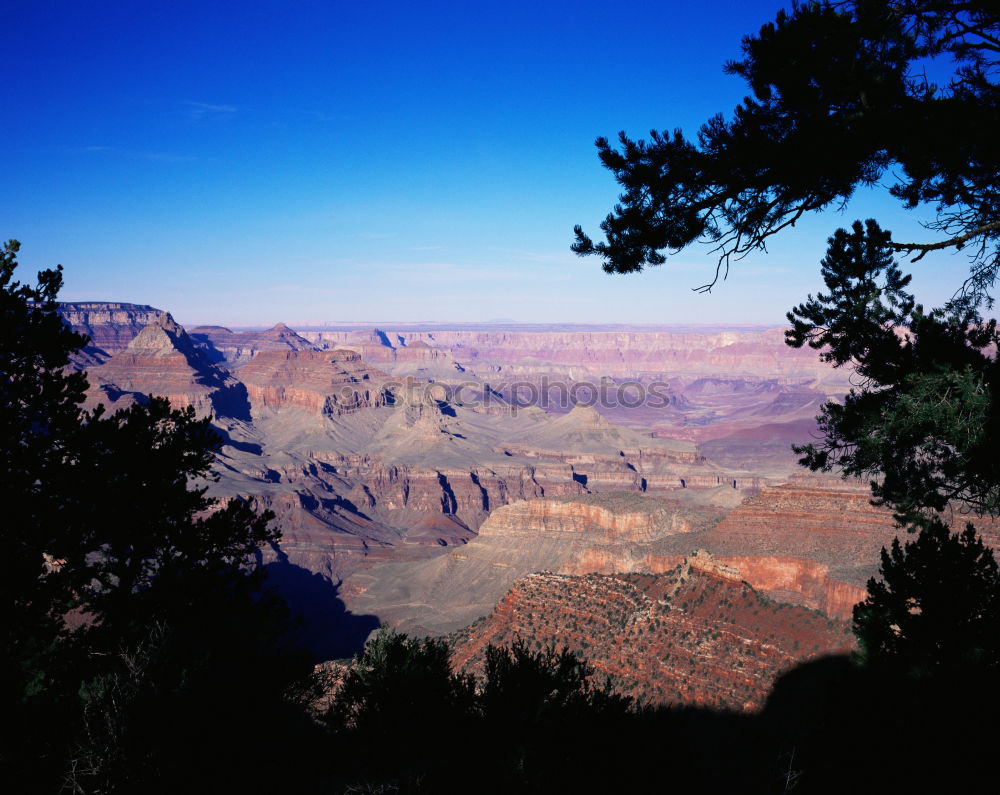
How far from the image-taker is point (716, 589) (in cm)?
2714

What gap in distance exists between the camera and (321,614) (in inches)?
2781

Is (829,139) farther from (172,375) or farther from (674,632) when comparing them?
(172,375)

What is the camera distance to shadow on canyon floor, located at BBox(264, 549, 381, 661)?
59.7 meters

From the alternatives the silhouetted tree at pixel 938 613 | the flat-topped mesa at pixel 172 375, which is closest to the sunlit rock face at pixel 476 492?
the flat-topped mesa at pixel 172 375

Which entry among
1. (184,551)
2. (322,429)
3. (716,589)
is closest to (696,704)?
(716,589)

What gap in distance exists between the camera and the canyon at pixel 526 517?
25.6 metres

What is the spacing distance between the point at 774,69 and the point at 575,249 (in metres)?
3.02

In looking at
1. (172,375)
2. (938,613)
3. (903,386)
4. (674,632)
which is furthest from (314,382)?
(903,386)

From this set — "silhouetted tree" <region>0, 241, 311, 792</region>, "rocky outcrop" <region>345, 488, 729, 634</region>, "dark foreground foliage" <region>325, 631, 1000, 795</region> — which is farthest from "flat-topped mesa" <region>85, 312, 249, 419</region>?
"dark foreground foliage" <region>325, 631, 1000, 795</region>

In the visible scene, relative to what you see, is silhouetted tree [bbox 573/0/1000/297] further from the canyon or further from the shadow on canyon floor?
the shadow on canyon floor

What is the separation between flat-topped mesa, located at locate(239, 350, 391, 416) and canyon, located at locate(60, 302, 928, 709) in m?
0.63

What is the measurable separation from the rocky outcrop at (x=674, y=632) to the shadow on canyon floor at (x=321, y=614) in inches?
1117

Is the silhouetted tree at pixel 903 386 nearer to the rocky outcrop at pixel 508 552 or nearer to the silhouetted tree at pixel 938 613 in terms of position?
the silhouetted tree at pixel 938 613

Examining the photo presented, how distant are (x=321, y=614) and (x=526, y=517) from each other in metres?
25.0
